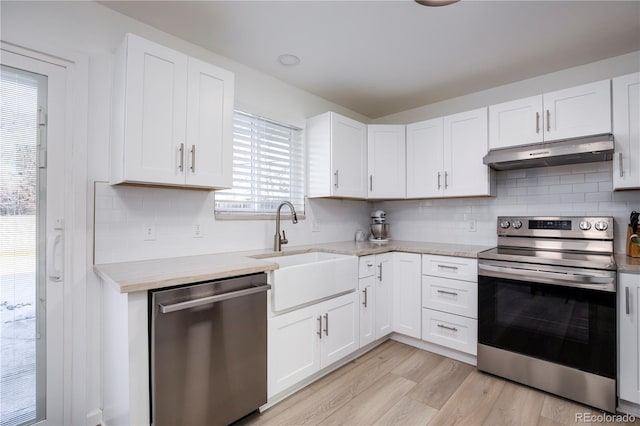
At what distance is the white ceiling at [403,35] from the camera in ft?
6.16

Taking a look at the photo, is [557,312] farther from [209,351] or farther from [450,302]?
[209,351]

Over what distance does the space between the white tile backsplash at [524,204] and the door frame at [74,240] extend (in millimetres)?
3007

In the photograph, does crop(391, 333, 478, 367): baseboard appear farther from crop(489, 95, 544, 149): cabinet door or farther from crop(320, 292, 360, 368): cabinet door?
crop(489, 95, 544, 149): cabinet door

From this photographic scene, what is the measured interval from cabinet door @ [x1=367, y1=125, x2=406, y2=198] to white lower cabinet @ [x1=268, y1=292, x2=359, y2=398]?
49.5 inches

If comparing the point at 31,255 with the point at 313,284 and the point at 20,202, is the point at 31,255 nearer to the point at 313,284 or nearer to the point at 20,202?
the point at 20,202

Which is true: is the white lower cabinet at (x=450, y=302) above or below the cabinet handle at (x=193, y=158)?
below

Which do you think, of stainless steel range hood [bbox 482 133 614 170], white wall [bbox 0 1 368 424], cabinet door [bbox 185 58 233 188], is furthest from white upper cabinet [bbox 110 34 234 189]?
stainless steel range hood [bbox 482 133 614 170]

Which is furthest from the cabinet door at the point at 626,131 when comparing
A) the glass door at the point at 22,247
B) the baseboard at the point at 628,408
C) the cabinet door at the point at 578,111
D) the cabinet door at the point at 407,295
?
the glass door at the point at 22,247

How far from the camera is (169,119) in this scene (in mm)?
1842

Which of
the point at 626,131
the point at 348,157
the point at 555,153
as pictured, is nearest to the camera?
the point at 626,131

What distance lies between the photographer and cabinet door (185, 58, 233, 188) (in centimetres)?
193

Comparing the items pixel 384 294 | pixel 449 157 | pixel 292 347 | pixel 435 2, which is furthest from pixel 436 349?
pixel 435 2

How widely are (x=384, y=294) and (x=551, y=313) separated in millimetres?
1230

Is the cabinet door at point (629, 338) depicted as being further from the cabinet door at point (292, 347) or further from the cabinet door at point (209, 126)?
the cabinet door at point (209, 126)
